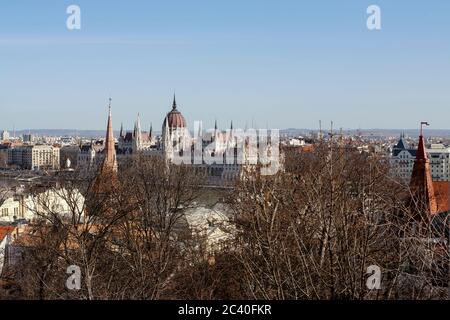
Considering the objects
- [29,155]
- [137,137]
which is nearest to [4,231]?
[137,137]

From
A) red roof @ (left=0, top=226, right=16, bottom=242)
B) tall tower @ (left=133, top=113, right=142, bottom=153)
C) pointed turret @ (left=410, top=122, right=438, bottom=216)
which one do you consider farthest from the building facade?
pointed turret @ (left=410, top=122, right=438, bottom=216)

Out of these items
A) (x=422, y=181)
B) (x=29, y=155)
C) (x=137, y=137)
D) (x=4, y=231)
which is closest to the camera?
(x=422, y=181)

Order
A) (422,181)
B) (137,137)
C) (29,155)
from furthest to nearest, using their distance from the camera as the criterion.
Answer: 1. (29,155)
2. (137,137)
3. (422,181)

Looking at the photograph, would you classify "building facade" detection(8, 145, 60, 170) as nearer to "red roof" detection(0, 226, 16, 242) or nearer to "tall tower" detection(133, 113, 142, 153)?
"tall tower" detection(133, 113, 142, 153)

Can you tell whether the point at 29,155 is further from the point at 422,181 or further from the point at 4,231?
the point at 422,181

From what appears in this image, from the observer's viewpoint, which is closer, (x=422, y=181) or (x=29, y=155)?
(x=422, y=181)

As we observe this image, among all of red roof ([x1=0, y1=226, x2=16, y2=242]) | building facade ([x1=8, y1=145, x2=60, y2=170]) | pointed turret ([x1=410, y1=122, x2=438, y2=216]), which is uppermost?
pointed turret ([x1=410, y1=122, x2=438, y2=216])

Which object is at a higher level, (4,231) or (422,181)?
(422,181)

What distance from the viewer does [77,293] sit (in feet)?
19.1
